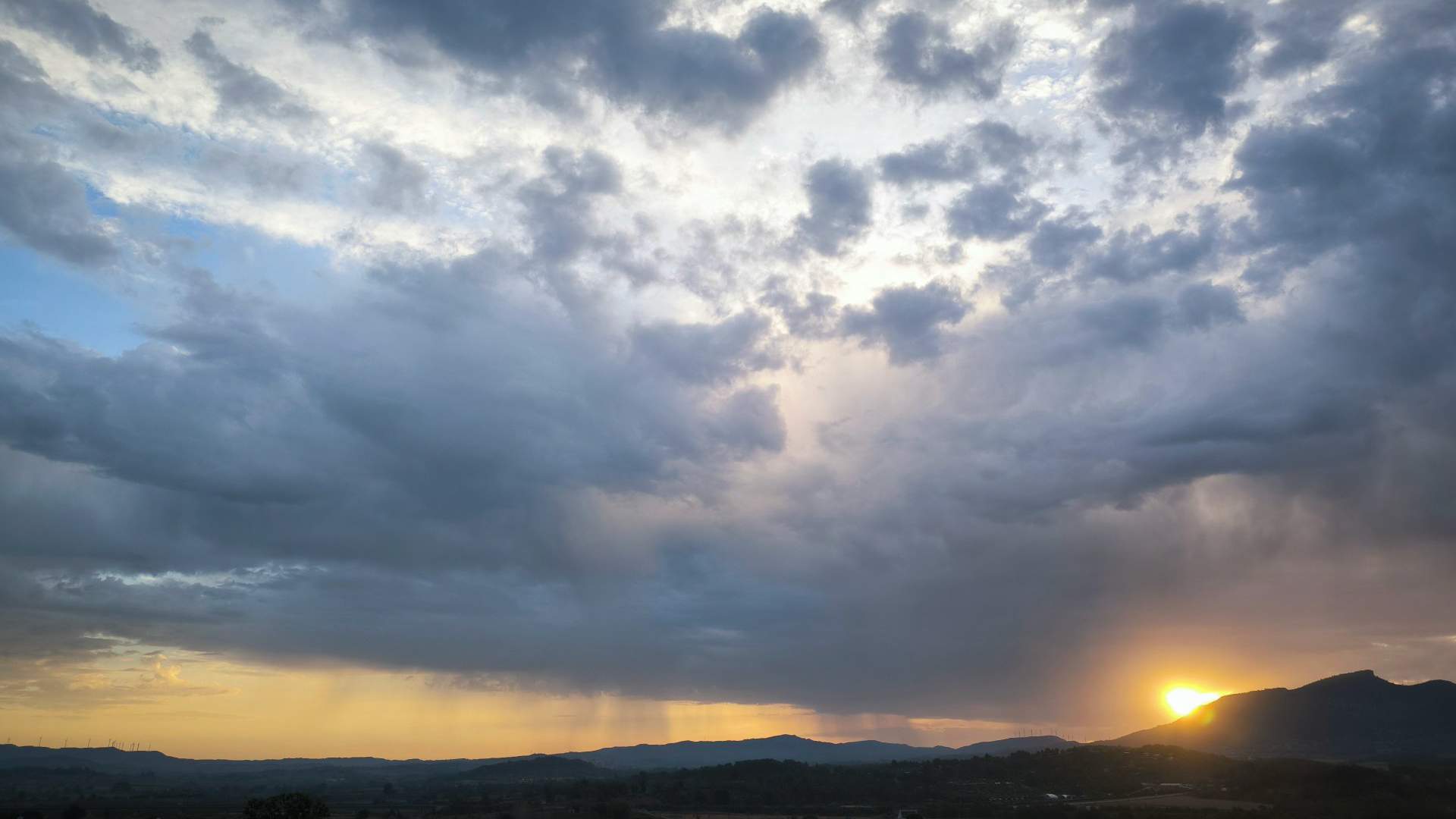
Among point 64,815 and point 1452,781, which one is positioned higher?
point 1452,781

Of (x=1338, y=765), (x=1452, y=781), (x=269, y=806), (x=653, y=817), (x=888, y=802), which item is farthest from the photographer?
(x=888, y=802)

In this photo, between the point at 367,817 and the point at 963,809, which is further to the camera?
the point at 367,817

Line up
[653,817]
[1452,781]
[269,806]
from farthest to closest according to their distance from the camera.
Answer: [653,817]
[1452,781]
[269,806]

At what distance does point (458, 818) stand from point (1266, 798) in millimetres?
148217

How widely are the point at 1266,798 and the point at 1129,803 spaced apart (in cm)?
2189

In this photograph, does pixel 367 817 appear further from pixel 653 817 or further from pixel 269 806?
pixel 269 806

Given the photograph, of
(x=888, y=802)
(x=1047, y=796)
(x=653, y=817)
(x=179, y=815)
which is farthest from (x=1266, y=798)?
(x=179, y=815)

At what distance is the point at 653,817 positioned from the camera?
18000 centimetres

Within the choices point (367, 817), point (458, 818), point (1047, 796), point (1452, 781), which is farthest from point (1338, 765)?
point (367, 817)

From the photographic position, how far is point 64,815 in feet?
592

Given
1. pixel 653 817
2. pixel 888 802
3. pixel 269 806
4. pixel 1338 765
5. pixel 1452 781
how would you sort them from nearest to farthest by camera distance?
pixel 269 806
pixel 1452 781
pixel 1338 765
pixel 653 817
pixel 888 802

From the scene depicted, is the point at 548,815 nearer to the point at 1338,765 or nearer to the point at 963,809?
the point at 963,809

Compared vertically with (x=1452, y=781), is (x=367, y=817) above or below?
below

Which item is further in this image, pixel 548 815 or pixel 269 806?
pixel 548 815
